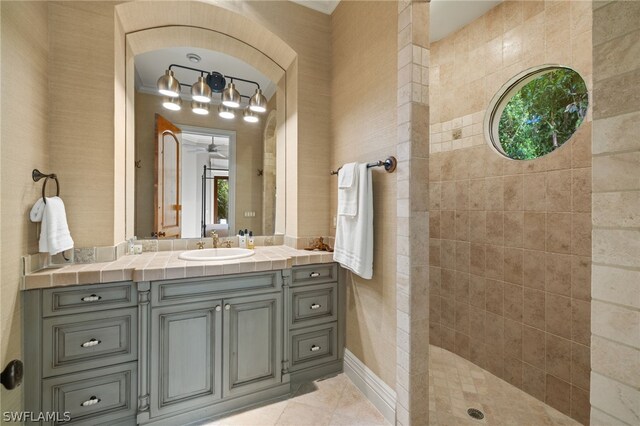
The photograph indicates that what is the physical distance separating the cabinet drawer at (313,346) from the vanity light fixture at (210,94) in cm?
188

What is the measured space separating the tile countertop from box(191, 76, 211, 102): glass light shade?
126 cm

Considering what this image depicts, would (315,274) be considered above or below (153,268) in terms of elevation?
below

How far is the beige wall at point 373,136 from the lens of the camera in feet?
5.42

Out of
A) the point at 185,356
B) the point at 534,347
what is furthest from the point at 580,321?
the point at 185,356

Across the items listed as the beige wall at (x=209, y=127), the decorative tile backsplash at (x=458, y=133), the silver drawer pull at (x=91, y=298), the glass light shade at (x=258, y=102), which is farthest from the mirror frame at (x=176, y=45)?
the decorative tile backsplash at (x=458, y=133)

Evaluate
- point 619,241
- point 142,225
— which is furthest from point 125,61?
point 619,241

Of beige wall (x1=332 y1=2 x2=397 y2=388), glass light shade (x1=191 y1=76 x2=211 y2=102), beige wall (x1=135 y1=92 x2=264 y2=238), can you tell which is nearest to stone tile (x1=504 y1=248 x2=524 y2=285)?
beige wall (x1=332 y1=2 x2=397 y2=388)

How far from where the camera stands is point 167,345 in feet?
5.08

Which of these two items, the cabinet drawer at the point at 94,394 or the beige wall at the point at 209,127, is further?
the beige wall at the point at 209,127

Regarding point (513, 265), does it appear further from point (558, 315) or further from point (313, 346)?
point (313, 346)

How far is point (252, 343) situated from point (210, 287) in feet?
1.55

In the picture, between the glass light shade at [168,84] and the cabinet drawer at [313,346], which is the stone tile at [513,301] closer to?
the cabinet drawer at [313,346]

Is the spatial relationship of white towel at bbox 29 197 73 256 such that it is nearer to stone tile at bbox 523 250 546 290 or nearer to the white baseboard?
the white baseboard

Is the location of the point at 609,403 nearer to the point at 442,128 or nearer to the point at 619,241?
the point at 619,241
